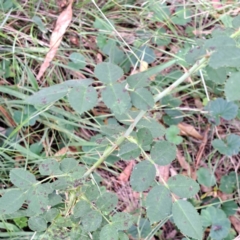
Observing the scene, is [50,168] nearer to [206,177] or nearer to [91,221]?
[91,221]

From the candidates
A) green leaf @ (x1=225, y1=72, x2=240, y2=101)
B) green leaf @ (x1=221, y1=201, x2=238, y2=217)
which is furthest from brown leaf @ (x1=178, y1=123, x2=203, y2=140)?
green leaf @ (x1=225, y1=72, x2=240, y2=101)

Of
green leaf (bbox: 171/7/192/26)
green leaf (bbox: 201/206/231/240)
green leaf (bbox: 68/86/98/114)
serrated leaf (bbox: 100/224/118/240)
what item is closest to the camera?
green leaf (bbox: 68/86/98/114)

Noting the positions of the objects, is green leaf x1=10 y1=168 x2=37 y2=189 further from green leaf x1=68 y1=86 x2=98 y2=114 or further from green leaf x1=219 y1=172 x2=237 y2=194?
green leaf x1=219 y1=172 x2=237 y2=194

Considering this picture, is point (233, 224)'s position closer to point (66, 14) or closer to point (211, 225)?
point (211, 225)

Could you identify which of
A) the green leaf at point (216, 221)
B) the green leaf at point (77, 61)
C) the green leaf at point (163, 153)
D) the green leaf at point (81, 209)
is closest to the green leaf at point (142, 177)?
the green leaf at point (163, 153)

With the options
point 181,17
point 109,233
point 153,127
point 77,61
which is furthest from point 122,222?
point 181,17

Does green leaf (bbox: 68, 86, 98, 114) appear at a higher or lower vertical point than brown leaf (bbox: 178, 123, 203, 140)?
higher
